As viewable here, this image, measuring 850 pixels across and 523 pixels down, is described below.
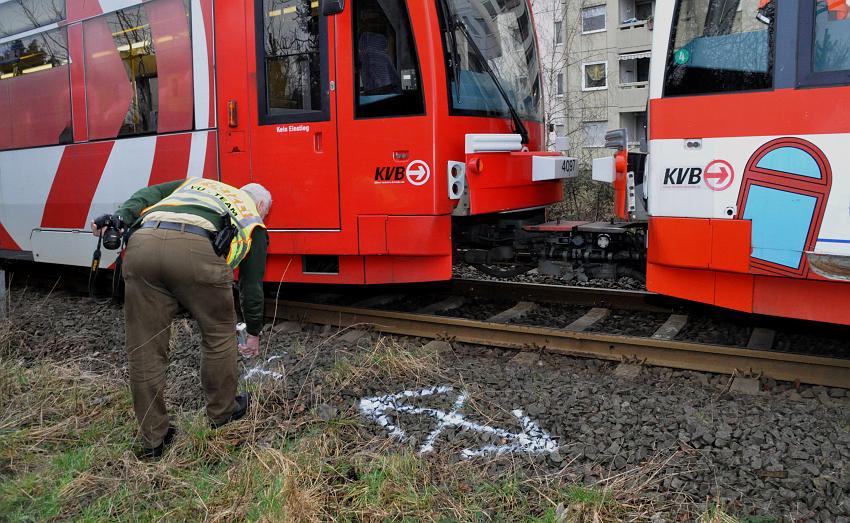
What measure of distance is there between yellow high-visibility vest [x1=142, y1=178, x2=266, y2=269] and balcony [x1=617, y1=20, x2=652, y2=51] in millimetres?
30419

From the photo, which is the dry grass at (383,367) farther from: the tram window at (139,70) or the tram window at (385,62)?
the tram window at (139,70)

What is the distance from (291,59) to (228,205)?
2522mm

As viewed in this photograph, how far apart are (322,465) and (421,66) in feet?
10.9

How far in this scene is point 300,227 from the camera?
611 cm

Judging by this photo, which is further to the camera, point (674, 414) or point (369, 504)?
point (674, 414)

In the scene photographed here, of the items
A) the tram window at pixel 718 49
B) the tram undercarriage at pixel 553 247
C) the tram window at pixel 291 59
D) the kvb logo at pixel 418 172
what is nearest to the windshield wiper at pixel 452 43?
the kvb logo at pixel 418 172

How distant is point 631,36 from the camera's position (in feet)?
104

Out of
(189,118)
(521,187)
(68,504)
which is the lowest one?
(68,504)

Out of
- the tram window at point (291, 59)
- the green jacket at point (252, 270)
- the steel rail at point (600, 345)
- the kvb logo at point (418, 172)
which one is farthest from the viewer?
the tram window at point (291, 59)

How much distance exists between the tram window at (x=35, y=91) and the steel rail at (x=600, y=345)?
3925 mm

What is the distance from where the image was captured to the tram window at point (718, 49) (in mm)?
4340

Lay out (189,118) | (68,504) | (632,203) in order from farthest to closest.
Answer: (189,118) → (632,203) → (68,504)

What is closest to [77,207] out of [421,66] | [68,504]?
[421,66]

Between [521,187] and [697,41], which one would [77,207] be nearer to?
[521,187]
